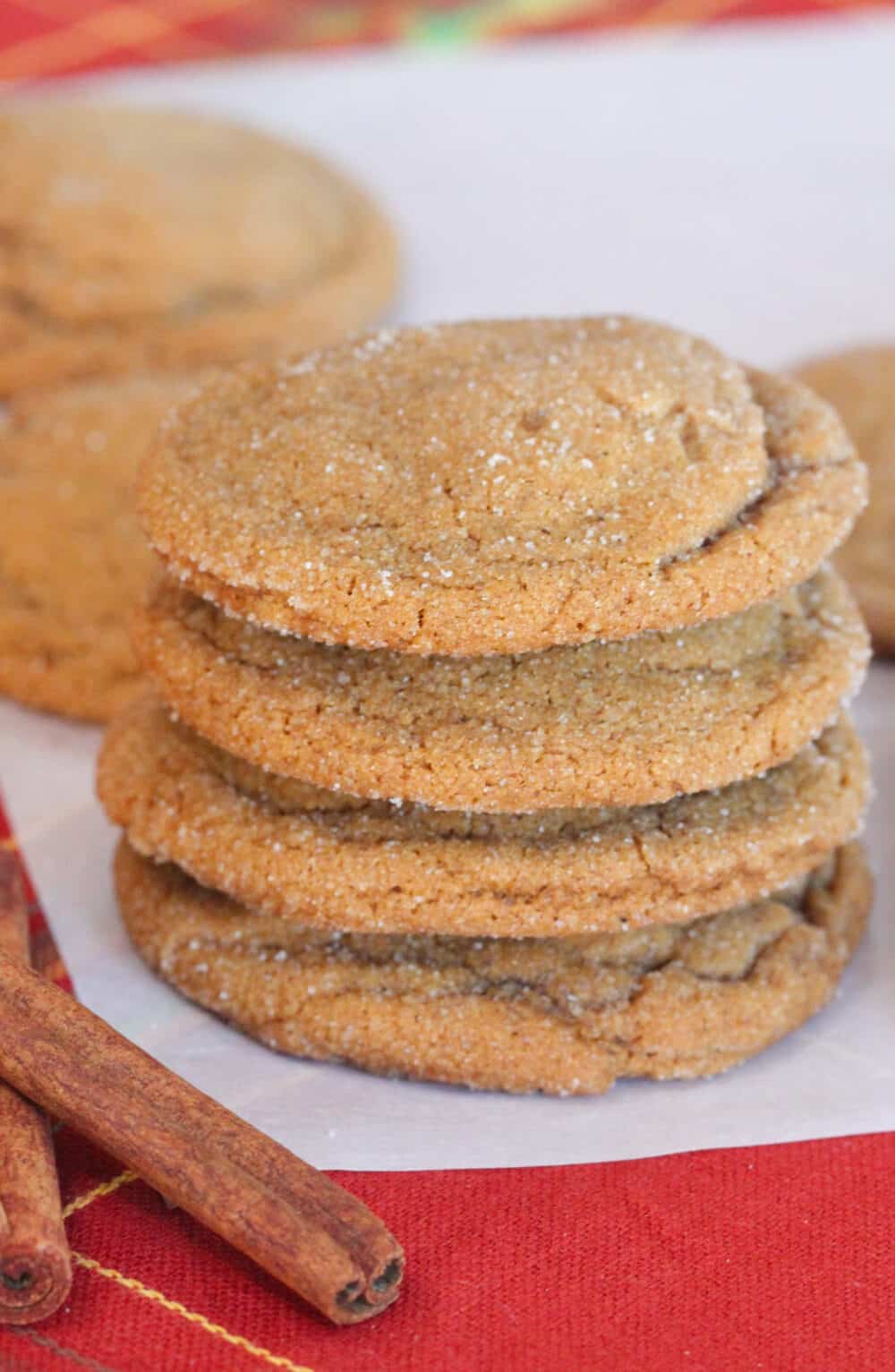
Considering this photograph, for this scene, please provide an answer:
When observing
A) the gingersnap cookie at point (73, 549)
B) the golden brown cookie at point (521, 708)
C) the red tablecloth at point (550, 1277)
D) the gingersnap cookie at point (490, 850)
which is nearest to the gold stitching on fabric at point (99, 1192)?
the red tablecloth at point (550, 1277)

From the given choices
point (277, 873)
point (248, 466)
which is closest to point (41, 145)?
point (248, 466)

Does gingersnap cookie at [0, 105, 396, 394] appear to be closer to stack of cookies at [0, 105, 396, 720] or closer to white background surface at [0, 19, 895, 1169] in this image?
stack of cookies at [0, 105, 396, 720]

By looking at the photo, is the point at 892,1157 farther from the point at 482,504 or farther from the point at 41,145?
the point at 41,145

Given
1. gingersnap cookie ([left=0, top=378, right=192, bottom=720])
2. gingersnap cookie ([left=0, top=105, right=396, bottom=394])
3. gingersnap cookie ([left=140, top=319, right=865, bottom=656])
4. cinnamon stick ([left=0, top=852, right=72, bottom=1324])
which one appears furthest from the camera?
gingersnap cookie ([left=0, top=105, right=396, bottom=394])

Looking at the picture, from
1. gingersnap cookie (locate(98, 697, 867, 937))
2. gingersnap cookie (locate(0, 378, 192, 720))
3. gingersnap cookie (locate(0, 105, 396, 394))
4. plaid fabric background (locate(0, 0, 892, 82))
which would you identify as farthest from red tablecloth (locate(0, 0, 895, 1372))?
plaid fabric background (locate(0, 0, 892, 82))

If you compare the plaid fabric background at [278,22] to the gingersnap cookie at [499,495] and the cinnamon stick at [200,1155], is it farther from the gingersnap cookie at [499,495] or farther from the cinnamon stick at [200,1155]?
the cinnamon stick at [200,1155]
